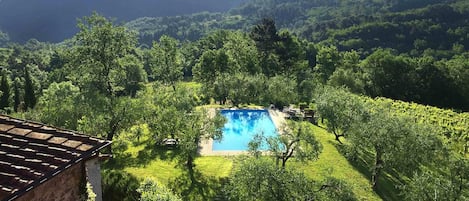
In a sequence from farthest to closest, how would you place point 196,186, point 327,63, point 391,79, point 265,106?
point 327,63 < point 391,79 < point 265,106 < point 196,186

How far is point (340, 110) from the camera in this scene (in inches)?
1128

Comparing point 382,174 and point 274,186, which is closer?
point 274,186

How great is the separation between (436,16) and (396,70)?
215ft

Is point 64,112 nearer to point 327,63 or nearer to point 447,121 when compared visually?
point 447,121

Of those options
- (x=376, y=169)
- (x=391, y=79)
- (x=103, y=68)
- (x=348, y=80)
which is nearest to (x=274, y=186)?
(x=376, y=169)

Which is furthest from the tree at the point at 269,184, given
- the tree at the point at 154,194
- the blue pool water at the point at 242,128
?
the blue pool water at the point at 242,128

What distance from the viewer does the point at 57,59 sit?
86.8 m

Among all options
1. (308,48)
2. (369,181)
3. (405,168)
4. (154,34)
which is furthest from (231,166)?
(154,34)

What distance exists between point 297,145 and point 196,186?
20.6ft

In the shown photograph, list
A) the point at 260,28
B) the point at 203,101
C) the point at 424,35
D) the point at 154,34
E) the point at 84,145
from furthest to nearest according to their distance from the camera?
1. the point at 154,34
2. the point at 424,35
3. the point at 260,28
4. the point at 203,101
5. the point at 84,145

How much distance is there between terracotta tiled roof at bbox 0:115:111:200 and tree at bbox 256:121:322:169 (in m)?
16.6

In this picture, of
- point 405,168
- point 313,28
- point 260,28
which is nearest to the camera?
point 405,168

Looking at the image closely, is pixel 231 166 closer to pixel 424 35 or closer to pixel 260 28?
pixel 260 28

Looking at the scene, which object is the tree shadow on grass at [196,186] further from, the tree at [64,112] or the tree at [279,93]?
the tree at [279,93]
